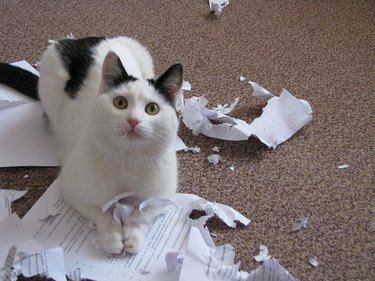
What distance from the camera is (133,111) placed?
78cm

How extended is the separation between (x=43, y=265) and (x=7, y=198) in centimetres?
27

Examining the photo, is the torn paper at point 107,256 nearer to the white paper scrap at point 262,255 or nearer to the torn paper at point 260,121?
the white paper scrap at point 262,255

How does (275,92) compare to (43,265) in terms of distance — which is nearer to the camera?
(43,265)

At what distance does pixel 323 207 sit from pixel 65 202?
68 centimetres

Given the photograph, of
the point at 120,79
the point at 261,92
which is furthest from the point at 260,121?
the point at 120,79

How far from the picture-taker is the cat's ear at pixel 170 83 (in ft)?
2.79

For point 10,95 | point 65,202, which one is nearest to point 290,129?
point 65,202

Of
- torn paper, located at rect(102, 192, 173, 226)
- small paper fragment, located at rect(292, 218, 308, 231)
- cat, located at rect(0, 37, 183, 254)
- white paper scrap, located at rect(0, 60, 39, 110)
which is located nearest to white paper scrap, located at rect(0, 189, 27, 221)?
cat, located at rect(0, 37, 183, 254)

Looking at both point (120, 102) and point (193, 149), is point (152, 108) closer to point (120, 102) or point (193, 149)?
point (120, 102)

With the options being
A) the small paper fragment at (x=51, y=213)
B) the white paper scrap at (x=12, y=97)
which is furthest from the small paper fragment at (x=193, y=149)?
the white paper scrap at (x=12, y=97)

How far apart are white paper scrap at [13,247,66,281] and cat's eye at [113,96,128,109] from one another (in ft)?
1.12

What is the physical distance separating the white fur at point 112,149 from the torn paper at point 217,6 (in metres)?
0.89

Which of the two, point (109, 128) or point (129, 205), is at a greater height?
point (109, 128)

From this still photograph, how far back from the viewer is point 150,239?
959 mm
